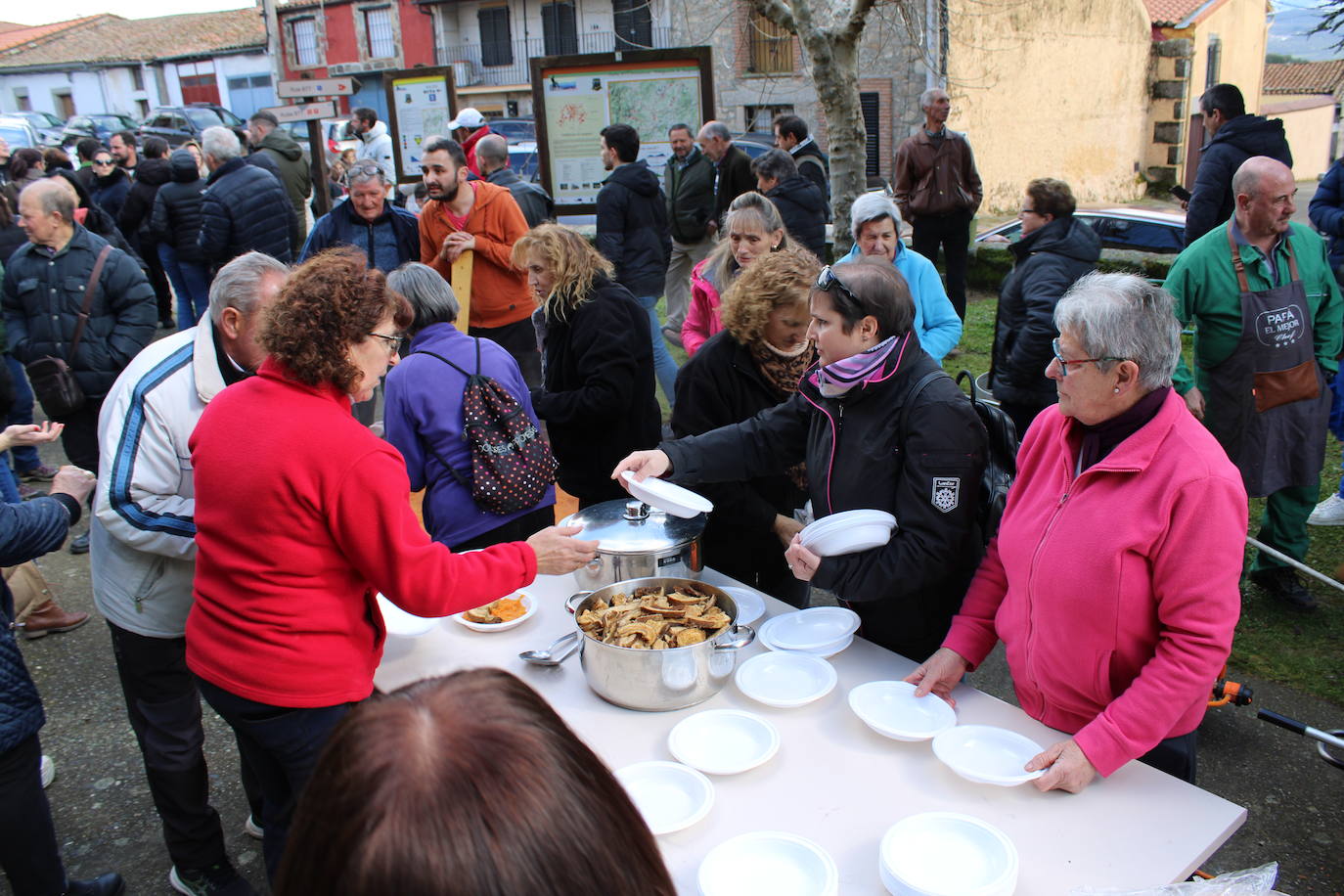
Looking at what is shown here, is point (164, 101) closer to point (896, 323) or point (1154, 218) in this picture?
point (1154, 218)

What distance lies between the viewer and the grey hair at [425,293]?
310cm

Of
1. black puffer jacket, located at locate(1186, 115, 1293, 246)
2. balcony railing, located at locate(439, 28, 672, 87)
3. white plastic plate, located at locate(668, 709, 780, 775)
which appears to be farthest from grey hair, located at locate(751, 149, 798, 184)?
balcony railing, located at locate(439, 28, 672, 87)

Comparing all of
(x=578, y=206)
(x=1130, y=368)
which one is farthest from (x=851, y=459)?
(x=578, y=206)

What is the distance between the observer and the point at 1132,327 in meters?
1.89

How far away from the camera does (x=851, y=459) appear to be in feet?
7.92

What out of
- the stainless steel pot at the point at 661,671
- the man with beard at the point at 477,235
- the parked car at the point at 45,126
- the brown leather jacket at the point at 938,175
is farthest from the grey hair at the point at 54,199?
the parked car at the point at 45,126

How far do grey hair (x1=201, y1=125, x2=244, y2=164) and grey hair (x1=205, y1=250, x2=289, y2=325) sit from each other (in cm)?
470

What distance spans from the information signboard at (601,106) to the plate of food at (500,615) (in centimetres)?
539

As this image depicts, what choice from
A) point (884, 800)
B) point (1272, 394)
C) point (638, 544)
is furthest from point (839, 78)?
point (884, 800)

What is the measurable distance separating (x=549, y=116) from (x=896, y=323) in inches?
233

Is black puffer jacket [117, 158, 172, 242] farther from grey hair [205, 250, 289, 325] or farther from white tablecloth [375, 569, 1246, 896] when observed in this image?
white tablecloth [375, 569, 1246, 896]

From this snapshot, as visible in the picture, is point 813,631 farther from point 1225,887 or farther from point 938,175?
point 938,175

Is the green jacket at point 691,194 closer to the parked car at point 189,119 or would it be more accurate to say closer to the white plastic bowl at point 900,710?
the white plastic bowl at point 900,710

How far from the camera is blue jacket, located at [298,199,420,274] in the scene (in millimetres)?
5555
